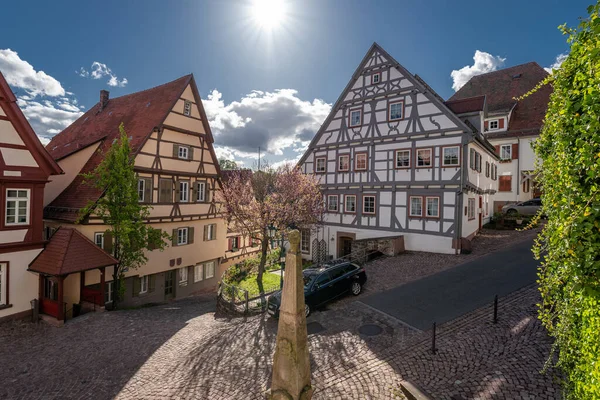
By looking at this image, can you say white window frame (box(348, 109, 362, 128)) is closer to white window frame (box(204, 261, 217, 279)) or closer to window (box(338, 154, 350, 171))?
window (box(338, 154, 350, 171))

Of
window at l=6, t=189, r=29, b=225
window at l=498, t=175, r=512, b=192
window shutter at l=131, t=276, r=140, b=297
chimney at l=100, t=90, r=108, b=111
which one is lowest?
window shutter at l=131, t=276, r=140, b=297

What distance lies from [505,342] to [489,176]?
20474 millimetres

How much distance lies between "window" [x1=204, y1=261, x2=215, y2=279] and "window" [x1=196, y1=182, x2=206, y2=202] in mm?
4705

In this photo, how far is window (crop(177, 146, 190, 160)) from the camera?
19.8 meters

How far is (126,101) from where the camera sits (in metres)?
22.6

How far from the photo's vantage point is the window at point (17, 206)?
41.3 feet

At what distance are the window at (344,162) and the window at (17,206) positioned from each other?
17.8 meters

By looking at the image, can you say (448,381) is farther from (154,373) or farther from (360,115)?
(360,115)

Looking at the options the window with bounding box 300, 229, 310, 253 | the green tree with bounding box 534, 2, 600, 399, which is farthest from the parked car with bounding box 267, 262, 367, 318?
the window with bounding box 300, 229, 310, 253

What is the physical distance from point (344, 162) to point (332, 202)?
3121mm

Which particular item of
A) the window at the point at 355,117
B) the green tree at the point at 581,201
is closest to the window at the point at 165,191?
the window at the point at 355,117

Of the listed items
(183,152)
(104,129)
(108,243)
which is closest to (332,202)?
(183,152)

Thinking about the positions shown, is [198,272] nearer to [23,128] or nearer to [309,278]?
[309,278]

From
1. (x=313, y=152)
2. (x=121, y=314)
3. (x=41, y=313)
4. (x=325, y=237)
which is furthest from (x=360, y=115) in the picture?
(x=41, y=313)
